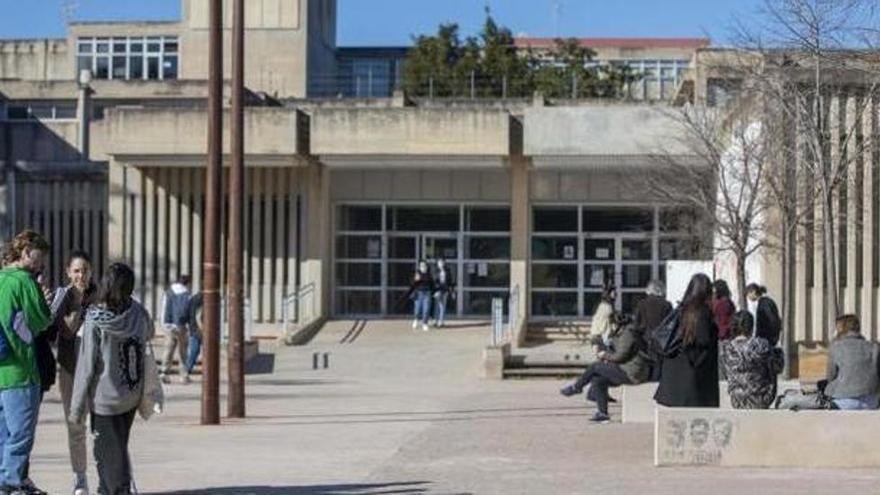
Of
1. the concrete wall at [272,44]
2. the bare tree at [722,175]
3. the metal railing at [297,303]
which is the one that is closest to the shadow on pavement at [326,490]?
the bare tree at [722,175]

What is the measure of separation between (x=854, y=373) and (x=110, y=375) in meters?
6.72

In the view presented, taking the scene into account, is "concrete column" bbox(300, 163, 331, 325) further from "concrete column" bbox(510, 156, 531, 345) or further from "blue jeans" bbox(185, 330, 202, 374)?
"blue jeans" bbox(185, 330, 202, 374)

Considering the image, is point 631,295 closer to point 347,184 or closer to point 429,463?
point 347,184

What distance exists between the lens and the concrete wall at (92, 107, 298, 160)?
3497cm

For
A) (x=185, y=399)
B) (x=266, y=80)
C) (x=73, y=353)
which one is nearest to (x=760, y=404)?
(x=73, y=353)

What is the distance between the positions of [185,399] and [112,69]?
43671 millimetres

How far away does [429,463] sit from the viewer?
46.9 ft

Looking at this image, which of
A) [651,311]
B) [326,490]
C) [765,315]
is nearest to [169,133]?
[765,315]

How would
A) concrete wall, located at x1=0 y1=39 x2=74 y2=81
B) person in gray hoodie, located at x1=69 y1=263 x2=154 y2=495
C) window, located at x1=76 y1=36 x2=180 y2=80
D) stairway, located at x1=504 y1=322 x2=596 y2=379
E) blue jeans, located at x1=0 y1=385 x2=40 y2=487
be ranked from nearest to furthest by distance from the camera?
blue jeans, located at x1=0 y1=385 x2=40 y2=487
person in gray hoodie, located at x1=69 y1=263 x2=154 y2=495
stairway, located at x1=504 y1=322 x2=596 y2=379
window, located at x1=76 y1=36 x2=180 y2=80
concrete wall, located at x1=0 y1=39 x2=74 y2=81

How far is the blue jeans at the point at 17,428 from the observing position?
34.8 ft

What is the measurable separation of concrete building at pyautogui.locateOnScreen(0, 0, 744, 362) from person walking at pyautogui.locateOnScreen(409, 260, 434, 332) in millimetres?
Answer: 2053

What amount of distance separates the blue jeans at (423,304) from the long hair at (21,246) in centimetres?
2572

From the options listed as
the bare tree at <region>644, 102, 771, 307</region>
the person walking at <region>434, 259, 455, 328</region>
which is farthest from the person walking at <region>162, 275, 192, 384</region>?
the person walking at <region>434, 259, 455, 328</region>

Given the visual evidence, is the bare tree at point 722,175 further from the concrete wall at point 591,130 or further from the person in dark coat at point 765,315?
the person in dark coat at point 765,315
